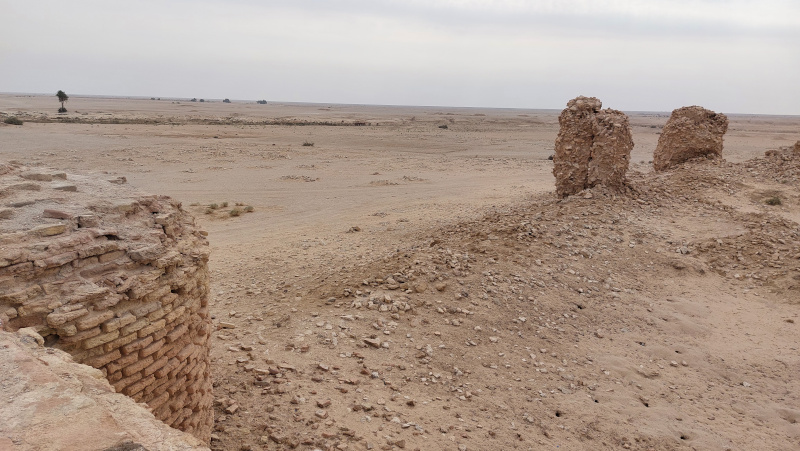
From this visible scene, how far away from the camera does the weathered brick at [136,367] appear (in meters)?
3.31

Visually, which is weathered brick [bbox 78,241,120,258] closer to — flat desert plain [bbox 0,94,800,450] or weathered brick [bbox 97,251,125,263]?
weathered brick [bbox 97,251,125,263]

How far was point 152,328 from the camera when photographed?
343cm

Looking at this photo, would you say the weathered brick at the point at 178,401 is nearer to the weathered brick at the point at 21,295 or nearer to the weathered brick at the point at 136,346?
the weathered brick at the point at 136,346

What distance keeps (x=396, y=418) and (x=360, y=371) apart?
828 millimetres

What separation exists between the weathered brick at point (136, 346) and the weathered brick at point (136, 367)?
0.09 metres

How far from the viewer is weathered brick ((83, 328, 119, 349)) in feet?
10.3

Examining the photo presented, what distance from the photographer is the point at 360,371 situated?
5.27 metres

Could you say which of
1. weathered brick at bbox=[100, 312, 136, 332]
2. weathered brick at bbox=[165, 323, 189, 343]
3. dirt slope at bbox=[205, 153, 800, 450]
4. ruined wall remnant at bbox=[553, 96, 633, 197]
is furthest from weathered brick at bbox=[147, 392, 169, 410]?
ruined wall remnant at bbox=[553, 96, 633, 197]

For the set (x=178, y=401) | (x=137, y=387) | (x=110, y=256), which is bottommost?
(x=178, y=401)

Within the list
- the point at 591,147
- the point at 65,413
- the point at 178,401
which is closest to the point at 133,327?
the point at 178,401

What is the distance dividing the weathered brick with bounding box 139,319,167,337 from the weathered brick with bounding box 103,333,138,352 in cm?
5

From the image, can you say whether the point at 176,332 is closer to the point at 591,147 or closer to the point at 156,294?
the point at 156,294

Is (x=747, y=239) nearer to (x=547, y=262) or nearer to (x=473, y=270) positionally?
(x=547, y=262)

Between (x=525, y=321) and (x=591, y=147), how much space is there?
611 cm
